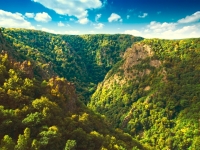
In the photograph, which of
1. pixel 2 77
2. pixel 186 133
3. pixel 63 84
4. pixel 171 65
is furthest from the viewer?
pixel 171 65

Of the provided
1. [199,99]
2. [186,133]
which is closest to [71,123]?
[186,133]

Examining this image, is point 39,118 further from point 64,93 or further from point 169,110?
point 169,110

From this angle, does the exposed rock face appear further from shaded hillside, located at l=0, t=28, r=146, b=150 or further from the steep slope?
the steep slope

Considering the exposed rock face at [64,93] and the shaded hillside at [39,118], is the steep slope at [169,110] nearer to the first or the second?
the shaded hillside at [39,118]

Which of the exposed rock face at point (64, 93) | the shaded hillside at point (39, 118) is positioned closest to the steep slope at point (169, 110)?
the shaded hillside at point (39, 118)

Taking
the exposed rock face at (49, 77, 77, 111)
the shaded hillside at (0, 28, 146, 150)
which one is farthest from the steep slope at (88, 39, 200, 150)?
the exposed rock face at (49, 77, 77, 111)

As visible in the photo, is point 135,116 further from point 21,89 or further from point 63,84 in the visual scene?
point 21,89

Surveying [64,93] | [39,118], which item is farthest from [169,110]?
[39,118]

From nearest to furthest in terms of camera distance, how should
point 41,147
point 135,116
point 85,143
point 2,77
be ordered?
point 41,147 → point 85,143 → point 2,77 → point 135,116

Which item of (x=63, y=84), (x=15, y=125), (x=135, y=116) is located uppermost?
(x=63, y=84)
